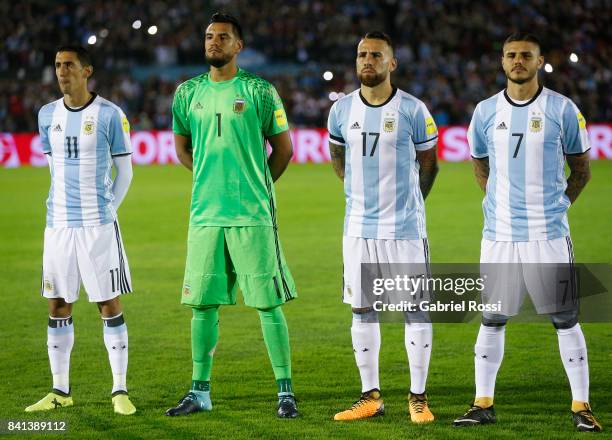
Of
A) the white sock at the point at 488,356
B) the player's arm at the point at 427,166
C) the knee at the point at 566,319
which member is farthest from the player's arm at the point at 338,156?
the knee at the point at 566,319

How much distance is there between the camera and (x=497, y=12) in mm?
31828

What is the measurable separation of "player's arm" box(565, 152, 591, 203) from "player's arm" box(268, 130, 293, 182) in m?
1.63

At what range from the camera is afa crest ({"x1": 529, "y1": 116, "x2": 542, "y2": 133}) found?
589 cm

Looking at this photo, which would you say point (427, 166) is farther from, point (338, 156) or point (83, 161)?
point (83, 161)

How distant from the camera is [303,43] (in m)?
32.1

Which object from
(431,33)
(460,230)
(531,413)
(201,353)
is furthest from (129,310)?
(431,33)

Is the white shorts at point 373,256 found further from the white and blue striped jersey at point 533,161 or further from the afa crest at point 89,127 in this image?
the afa crest at point 89,127

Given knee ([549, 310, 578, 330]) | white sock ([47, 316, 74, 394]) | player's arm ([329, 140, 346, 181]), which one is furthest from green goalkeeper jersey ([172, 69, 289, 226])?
knee ([549, 310, 578, 330])

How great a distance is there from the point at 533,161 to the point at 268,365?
2.84 m

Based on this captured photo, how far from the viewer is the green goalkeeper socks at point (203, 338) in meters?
6.42

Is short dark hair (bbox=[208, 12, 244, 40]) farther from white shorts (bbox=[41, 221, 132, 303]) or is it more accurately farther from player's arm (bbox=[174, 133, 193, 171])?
white shorts (bbox=[41, 221, 132, 303])

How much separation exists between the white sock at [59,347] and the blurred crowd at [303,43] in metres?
21.9

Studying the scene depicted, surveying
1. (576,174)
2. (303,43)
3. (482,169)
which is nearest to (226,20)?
(482,169)

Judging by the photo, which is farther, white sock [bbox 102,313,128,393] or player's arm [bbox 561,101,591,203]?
white sock [bbox 102,313,128,393]
